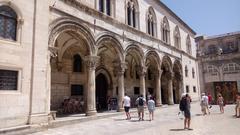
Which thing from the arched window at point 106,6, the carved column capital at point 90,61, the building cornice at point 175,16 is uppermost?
the building cornice at point 175,16

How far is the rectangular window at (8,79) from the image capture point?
8.80 m

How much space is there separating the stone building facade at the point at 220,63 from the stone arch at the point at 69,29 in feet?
89.0

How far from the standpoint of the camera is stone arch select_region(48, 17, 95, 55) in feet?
36.5

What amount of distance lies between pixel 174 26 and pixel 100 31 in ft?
45.9

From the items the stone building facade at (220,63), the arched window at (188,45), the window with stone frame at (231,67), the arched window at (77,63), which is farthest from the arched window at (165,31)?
the window with stone frame at (231,67)

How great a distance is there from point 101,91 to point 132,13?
6.73 m

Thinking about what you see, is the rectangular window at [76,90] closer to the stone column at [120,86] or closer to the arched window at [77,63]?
the arched window at [77,63]

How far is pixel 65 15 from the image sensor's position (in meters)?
12.0

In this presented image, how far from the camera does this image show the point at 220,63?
38500mm

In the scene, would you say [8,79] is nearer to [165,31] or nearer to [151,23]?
[151,23]

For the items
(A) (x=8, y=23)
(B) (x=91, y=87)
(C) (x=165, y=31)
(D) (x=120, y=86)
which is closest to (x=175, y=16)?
(C) (x=165, y=31)

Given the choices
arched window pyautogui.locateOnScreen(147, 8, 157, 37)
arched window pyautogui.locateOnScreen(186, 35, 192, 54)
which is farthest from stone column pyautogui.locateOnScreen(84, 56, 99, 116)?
arched window pyautogui.locateOnScreen(186, 35, 192, 54)

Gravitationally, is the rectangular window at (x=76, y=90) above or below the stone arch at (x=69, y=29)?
below

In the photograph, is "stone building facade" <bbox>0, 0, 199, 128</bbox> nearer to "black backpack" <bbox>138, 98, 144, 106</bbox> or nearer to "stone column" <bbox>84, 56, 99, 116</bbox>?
"stone column" <bbox>84, 56, 99, 116</bbox>
